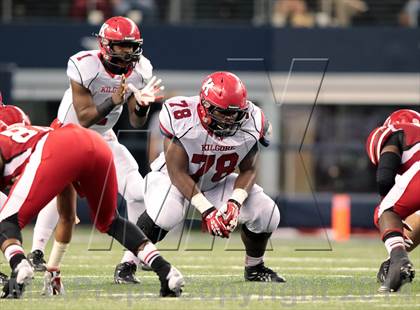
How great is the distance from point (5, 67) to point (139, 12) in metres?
2.23

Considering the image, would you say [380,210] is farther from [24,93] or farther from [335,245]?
[24,93]

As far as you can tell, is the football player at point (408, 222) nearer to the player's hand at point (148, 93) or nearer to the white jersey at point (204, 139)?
the white jersey at point (204, 139)

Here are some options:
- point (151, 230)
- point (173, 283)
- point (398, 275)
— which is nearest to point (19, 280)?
point (173, 283)

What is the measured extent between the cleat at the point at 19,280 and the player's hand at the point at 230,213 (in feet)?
4.22

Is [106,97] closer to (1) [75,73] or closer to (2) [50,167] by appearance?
(1) [75,73]

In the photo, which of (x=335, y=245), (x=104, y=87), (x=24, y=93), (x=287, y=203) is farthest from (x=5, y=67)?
(x=104, y=87)

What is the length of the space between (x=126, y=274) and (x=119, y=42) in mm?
1664

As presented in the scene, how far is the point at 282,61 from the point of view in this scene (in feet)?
48.2

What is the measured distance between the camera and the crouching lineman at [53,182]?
5.49 meters

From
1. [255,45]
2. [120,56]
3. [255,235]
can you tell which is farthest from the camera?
[255,45]

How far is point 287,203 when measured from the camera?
14.0 meters

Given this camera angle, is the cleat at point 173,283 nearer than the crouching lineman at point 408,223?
Yes

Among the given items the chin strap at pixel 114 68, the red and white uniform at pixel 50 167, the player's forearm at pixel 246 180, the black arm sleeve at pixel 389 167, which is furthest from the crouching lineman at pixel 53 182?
the chin strap at pixel 114 68

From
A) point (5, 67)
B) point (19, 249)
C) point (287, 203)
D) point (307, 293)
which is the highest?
point (19, 249)
